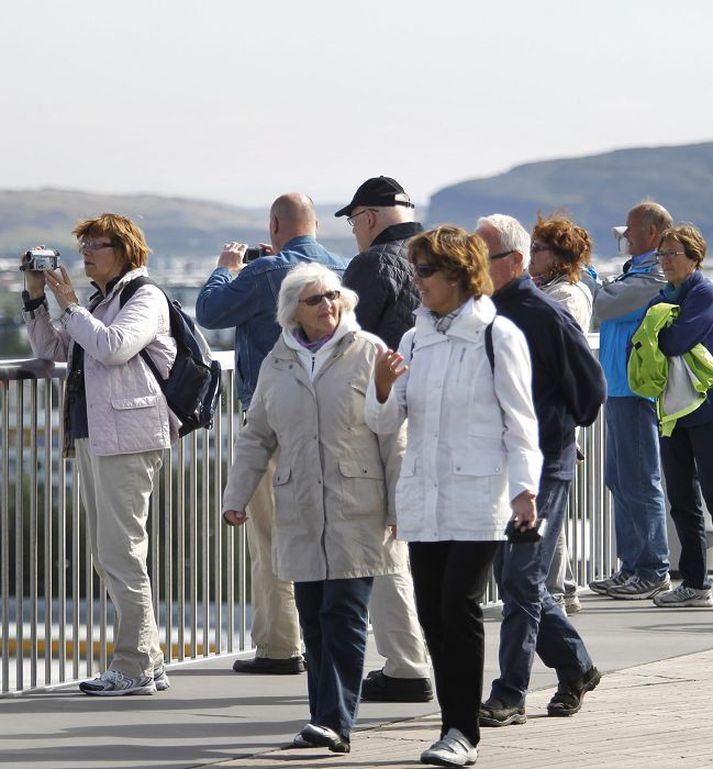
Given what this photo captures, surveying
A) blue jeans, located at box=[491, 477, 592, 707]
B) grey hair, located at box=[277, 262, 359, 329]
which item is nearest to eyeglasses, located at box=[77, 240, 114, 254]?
grey hair, located at box=[277, 262, 359, 329]

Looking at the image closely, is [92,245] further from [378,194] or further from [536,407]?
[536,407]

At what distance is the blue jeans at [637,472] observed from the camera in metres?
10.7

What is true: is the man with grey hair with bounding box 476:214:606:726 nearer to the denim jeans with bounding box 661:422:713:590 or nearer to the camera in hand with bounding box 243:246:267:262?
the camera in hand with bounding box 243:246:267:262

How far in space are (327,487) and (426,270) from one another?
0.79m

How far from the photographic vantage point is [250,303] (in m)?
8.04

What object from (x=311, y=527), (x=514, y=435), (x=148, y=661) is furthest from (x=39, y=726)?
(x=514, y=435)

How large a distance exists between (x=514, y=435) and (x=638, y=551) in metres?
4.89

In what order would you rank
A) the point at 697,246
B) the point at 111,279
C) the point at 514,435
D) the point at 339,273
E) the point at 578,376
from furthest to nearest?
the point at 697,246, the point at 339,273, the point at 111,279, the point at 578,376, the point at 514,435

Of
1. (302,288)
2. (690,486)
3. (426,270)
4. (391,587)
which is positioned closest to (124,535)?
(391,587)

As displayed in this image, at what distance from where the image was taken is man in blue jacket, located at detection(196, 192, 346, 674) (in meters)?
8.02

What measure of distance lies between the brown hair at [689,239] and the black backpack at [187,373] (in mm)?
2980

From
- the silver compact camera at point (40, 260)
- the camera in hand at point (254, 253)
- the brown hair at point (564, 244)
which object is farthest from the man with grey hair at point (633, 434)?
the silver compact camera at point (40, 260)

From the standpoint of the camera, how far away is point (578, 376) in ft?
22.6

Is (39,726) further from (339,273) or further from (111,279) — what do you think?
(339,273)
